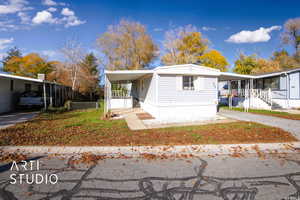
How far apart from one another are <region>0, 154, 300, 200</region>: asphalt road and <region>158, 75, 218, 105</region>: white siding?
16.4 ft

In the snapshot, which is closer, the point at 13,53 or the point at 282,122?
the point at 282,122

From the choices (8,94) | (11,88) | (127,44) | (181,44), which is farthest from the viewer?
(181,44)

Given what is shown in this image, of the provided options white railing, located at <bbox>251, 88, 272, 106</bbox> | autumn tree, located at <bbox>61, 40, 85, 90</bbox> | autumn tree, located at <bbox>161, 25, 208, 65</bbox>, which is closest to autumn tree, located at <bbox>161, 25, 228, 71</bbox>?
autumn tree, located at <bbox>161, 25, 208, 65</bbox>

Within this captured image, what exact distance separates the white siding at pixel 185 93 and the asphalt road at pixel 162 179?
501 centimetres

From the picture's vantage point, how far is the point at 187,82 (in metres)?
9.30

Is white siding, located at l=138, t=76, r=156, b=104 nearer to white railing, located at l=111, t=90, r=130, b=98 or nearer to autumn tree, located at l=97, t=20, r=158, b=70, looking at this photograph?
white railing, located at l=111, t=90, r=130, b=98

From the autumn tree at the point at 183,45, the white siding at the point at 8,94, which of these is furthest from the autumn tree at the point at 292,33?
the white siding at the point at 8,94

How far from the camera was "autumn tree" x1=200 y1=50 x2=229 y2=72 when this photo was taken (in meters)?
30.6

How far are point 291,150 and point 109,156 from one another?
5.15m

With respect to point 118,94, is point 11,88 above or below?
above

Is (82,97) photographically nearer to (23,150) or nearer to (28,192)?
(23,150)

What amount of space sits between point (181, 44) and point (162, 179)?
95.7ft

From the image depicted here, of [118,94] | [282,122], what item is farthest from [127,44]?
[282,122]

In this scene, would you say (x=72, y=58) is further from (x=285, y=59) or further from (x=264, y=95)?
(x=285, y=59)
